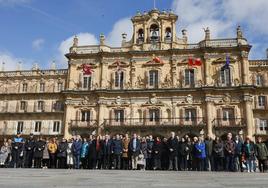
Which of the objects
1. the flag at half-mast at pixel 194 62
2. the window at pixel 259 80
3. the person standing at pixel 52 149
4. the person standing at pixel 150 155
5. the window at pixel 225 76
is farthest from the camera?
the window at pixel 259 80

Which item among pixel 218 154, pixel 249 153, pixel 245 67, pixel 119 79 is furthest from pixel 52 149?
pixel 245 67

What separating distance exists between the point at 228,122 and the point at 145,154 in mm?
19010

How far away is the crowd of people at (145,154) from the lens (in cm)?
1523

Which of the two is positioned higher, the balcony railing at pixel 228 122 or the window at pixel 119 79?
the window at pixel 119 79

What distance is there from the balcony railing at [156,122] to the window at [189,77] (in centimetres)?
391

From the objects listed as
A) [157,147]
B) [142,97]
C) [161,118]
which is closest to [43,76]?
[142,97]

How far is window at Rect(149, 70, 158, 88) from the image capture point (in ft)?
116

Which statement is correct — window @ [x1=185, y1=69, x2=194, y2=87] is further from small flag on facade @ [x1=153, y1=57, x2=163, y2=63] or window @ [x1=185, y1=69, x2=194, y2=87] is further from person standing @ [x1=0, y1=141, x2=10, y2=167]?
person standing @ [x1=0, y1=141, x2=10, y2=167]

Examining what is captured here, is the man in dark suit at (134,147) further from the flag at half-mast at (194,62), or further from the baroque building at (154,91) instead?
the flag at half-mast at (194,62)

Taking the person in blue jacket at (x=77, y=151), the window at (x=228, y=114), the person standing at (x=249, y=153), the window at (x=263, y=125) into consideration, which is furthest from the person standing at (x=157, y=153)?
the window at (x=263, y=125)

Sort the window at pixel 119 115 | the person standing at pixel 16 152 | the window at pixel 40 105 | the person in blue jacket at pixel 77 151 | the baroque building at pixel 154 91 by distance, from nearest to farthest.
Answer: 1. the person in blue jacket at pixel 77 151
2. the person standing at pixel 16 152
3. the baroque building at pixel 154 91
4. the window at pixel 119 115
5. the window at pixel 40 105

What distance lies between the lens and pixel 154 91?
3438 centimetres

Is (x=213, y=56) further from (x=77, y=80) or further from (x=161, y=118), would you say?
(x=77, y=80)

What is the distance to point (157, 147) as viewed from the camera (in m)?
15.9
